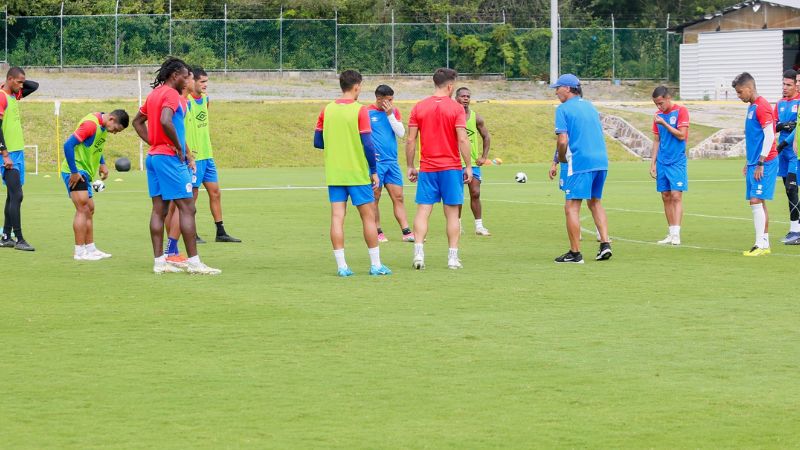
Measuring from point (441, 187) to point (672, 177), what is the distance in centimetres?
402

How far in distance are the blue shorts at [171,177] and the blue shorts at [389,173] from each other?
4054mm

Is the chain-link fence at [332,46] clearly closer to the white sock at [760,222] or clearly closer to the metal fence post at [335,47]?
the metal fence post at [335,47]

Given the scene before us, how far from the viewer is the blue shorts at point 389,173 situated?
17828 millimetres

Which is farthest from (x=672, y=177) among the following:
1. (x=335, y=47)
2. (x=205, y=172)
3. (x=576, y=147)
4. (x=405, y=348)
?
(x=335, y=47)

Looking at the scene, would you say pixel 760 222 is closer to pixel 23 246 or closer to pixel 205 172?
pixel 205 172

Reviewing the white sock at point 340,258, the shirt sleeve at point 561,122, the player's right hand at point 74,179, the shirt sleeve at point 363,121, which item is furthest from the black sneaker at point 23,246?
the shirt sleeve at point 561,122

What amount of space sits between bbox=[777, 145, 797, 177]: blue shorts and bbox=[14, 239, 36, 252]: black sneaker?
394 inches

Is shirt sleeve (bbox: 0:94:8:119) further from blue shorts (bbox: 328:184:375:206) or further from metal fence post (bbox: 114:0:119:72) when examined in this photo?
metal fence post (bbox: 114:0:119:72)

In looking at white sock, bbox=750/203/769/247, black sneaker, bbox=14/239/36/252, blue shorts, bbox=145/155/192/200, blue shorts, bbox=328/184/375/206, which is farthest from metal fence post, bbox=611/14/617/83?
blue shorts, bbox=145/155/192/200

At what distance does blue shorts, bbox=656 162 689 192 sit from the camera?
17.2 metres

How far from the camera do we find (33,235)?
62.7 ft

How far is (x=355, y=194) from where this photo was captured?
46.2 ft

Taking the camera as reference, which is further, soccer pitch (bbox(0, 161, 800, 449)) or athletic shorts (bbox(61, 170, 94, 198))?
athletic shorts (bbox(61, 170, 94, 198))

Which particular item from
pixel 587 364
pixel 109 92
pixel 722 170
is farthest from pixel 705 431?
pixel 109 92
